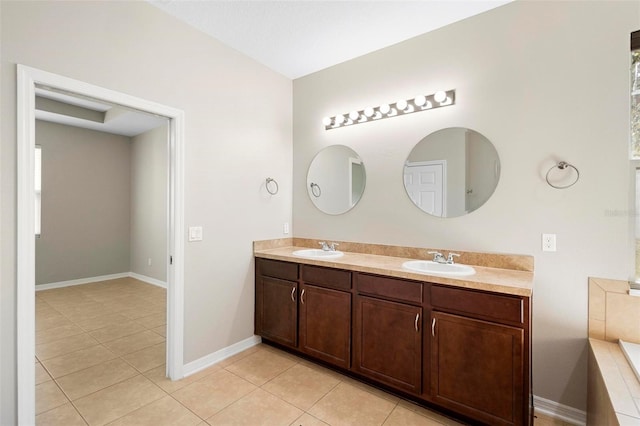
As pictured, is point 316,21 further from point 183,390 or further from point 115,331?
point 115,331

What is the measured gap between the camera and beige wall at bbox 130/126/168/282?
4871 millimetres

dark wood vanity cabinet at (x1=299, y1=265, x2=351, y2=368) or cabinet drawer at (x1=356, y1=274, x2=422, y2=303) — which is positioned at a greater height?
cabinet drawer at (x1=356, y1=274, x2=422, y2=303)

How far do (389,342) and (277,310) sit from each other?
1.09m

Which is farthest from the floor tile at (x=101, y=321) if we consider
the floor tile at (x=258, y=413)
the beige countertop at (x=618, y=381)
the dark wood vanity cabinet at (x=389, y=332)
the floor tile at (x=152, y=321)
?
the beige countertop at (x=618, y=381)

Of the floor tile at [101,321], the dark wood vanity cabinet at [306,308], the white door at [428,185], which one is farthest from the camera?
the floor tile at [101,321]

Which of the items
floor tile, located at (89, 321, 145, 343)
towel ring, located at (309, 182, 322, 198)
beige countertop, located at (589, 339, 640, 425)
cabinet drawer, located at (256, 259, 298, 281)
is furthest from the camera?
towel ring, located at (309, 182, 322, 198)

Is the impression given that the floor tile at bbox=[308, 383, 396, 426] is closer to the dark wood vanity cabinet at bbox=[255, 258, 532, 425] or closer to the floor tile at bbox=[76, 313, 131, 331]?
the dark wood vanity cabinet at bbox=[255, 258, 532, 425]

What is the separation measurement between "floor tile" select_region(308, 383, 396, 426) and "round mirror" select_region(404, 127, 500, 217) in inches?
57.3

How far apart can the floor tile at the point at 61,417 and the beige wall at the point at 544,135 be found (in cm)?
251

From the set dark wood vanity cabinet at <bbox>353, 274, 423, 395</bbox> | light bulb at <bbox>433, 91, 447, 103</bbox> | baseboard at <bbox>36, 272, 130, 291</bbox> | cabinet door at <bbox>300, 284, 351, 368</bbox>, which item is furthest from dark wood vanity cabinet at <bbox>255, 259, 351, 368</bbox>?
baseboard at <bbox>36, 272, 130, 291</bbox>

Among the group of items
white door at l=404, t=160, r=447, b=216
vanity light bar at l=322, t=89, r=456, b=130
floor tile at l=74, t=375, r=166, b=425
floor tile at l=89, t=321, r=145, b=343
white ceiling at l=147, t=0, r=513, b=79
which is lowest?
floor tile at l=74, t=375, r=166, b=425

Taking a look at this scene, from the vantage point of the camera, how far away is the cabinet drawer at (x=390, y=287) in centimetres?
193

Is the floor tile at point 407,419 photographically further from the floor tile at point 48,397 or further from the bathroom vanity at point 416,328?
the floor tile at point 48,397

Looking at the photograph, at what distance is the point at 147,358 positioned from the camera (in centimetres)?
258
